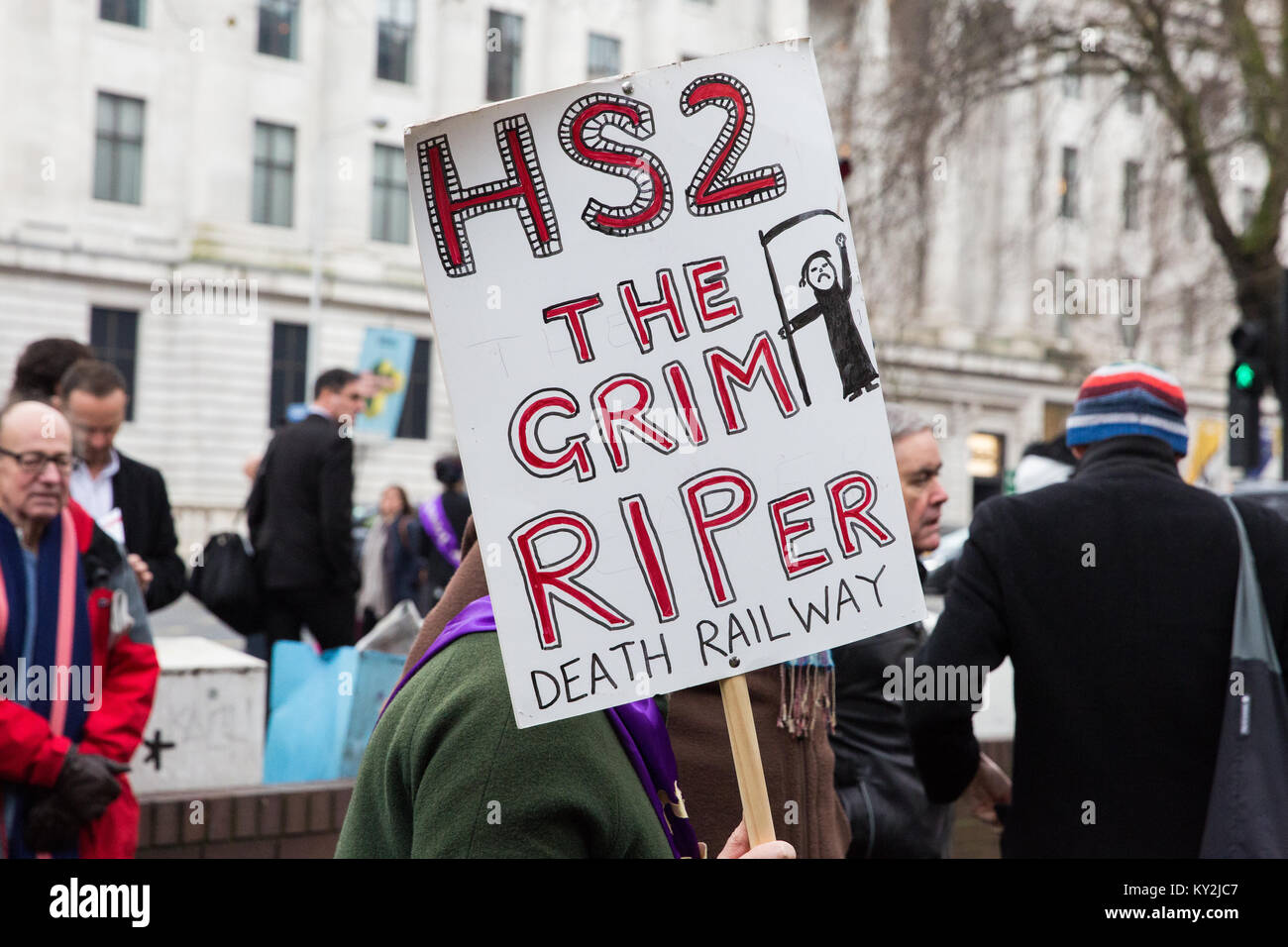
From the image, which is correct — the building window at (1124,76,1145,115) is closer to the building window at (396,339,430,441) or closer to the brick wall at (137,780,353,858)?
the brick wall at (137,780,353,858)

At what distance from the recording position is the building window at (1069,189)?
1448 centimetres

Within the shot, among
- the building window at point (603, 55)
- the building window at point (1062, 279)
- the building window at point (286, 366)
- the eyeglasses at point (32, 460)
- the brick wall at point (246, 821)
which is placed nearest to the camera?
the eyeglasses at point (32, 460)

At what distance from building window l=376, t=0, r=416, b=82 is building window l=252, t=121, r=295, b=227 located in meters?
2.88

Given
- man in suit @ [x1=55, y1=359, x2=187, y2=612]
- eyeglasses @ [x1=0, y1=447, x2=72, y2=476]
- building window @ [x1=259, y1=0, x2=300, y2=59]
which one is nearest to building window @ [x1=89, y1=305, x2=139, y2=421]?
building window @ [x1=259, y1=0, x2=300, y2=59]

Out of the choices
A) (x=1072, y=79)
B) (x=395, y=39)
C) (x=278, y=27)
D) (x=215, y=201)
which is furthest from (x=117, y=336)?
(x=1072, y=79)

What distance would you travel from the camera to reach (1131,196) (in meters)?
14.5

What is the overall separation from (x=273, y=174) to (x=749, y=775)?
115ft

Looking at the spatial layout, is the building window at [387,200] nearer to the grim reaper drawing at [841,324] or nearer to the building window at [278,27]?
the building window at [278,27]

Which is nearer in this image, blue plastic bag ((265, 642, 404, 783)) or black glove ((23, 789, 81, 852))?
black glove ((23, 789, 81, 852))

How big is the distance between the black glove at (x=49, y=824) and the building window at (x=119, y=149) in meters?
31.6

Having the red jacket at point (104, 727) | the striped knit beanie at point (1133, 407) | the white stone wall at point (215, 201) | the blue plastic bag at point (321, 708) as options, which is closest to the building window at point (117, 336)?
the white stone wall at point (215, 201)

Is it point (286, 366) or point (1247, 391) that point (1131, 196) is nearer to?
point (1247, 391)

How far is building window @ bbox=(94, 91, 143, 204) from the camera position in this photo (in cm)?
3319
